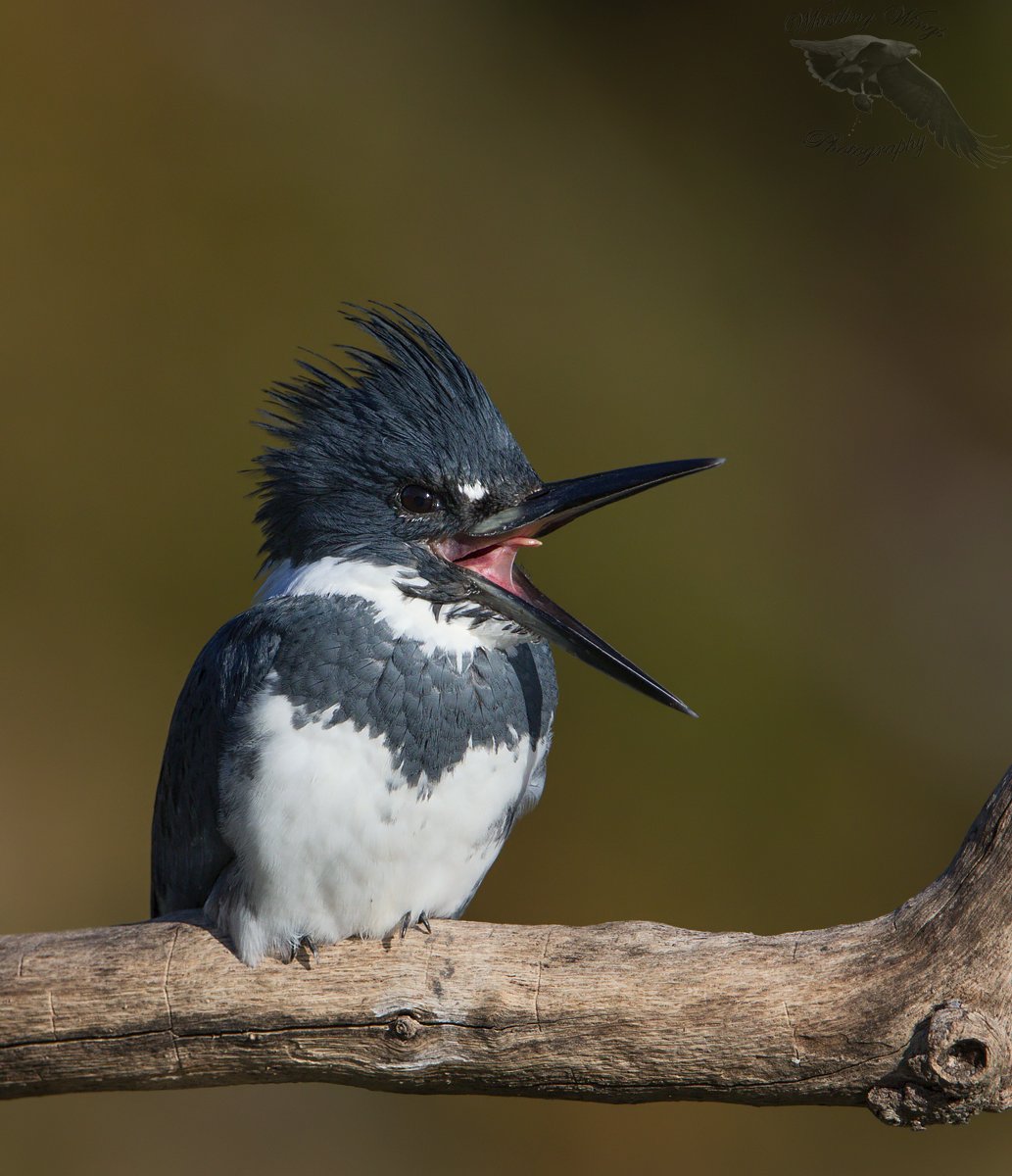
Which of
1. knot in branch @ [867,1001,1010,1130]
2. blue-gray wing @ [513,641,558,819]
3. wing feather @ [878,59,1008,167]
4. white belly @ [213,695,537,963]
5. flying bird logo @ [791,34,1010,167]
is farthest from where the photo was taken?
wing feather @ [878,59,1008,167]

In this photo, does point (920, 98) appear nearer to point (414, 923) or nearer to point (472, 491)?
point (472, 491)

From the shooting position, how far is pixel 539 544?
7.41ft

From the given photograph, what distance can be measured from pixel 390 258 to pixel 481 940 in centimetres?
352

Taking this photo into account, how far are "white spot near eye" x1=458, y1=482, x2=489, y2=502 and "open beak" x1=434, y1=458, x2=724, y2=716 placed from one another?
5 cm

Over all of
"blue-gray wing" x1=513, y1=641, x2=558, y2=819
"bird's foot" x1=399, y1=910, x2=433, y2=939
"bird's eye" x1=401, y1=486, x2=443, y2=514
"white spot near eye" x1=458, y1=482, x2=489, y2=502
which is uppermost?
"white spot near eye" x1=458, y1=482, x2=489, y2=502

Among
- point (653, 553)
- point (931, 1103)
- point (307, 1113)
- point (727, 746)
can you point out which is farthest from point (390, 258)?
point (931, 1103)

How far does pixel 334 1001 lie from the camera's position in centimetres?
212

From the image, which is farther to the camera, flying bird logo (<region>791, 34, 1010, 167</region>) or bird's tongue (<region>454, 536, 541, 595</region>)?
flying bird logo (<region>791, 34, 1010, 167</region>)

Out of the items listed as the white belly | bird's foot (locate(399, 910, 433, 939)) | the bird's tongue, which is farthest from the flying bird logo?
bird's foot (locate(399, 910, 433, 939))

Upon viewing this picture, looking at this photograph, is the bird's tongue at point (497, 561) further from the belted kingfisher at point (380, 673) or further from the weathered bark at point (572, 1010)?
the weathered bark at point (572, 1010)

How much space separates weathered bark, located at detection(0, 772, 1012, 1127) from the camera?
6.17 feet

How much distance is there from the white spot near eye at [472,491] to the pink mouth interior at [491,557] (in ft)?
0.28

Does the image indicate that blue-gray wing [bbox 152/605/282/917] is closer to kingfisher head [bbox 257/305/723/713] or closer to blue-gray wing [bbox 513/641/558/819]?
kingfisher head [bbox 257/305/723/713]

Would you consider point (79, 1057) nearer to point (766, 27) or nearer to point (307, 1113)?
point (307, 1113)
